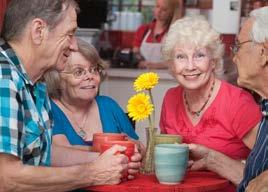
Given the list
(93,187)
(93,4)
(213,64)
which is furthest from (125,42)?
(93,187)

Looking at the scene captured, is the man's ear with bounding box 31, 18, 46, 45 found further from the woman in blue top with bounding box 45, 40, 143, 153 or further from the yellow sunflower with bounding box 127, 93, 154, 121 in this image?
the woman in blue top with bounding box 45, 40, 143, 153

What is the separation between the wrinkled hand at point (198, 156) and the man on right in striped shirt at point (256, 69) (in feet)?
1.58

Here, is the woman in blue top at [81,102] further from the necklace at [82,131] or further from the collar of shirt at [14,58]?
the collar of shirt at [14,58]

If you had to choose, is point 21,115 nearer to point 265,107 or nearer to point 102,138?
point 102,138

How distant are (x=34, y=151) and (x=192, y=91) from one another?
3.37ft

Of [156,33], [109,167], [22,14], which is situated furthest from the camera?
[156,33]

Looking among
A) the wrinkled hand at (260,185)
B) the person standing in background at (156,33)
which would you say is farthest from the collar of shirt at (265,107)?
the person standing in background at (156,33)

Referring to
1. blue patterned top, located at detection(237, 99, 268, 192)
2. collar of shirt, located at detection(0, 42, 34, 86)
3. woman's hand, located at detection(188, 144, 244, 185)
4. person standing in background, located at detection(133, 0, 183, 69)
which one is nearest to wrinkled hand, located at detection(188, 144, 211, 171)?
woman's hand, located at detection(188, 144, 244, 185)

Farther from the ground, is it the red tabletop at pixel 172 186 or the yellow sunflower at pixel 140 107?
the yellow sunflower at pixel 140 107

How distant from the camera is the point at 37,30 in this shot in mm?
2756

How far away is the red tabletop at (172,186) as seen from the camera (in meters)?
2.91

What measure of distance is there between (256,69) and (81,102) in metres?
1.13

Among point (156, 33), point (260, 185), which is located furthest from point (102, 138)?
point (156, 33)

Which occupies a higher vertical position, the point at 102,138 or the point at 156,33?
the point at 102,138
